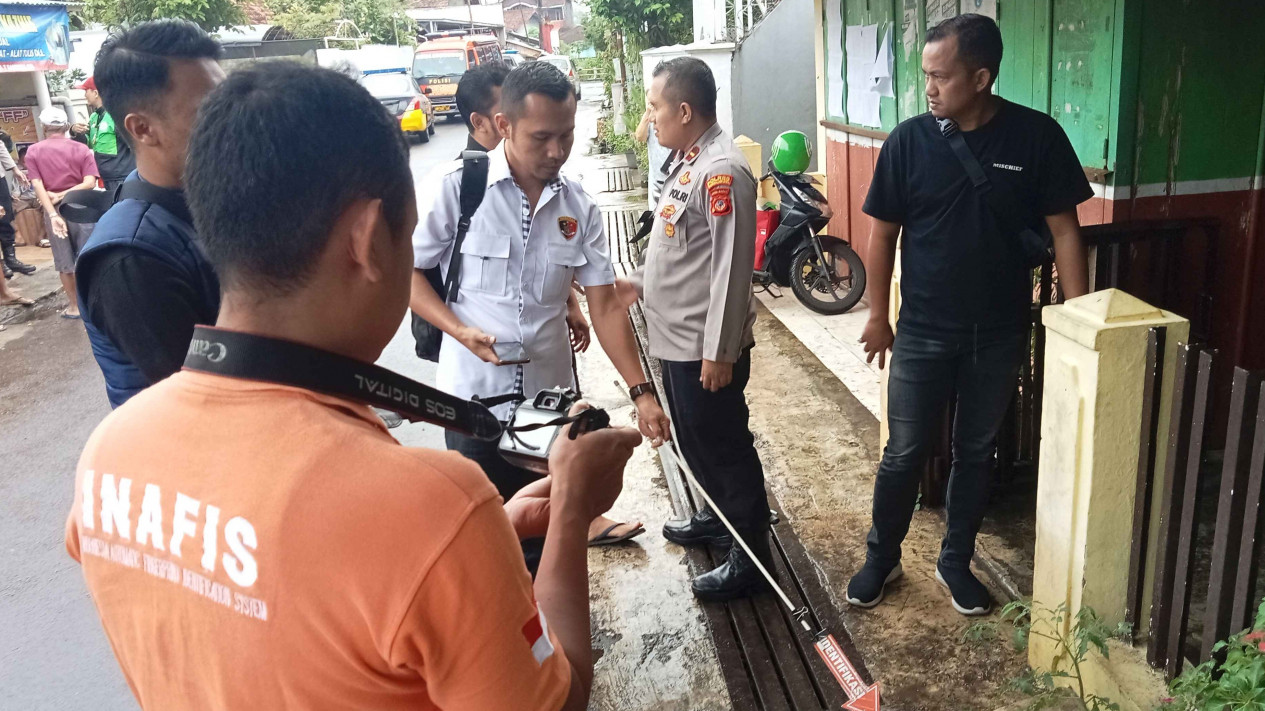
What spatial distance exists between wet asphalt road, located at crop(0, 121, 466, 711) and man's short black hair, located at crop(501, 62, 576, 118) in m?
2.46

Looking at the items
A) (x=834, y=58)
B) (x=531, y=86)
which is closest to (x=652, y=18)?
(x=834, y=58)

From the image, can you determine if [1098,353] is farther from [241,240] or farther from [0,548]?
[0,548]

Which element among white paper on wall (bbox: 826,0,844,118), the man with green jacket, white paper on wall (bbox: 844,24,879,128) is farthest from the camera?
the man with green jacket

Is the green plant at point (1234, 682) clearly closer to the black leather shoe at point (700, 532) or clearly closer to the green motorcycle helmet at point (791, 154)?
the black leather shoe at point (700, 532)

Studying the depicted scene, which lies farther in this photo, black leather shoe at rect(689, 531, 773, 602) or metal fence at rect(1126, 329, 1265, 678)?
black leather shoe at rect(689, 531, 773, 602)

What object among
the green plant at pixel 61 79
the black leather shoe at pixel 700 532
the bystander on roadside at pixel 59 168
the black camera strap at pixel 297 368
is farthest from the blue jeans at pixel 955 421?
A: the green plant at pixel 61 79

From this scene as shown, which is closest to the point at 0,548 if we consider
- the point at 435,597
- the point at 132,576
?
the point at 132,576

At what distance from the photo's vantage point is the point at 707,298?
10.7 ft

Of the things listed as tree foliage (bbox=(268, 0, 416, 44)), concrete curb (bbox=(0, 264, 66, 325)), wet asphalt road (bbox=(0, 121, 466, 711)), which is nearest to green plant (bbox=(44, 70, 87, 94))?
concrete curb (bbox=(0, 264, 66, 325))

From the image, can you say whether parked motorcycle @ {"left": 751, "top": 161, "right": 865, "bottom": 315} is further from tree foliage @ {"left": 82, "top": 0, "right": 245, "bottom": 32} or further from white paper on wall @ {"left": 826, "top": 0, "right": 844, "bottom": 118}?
tree foliage @ {"left": 82, "top": 0, "right": 245, "bottom": 32}

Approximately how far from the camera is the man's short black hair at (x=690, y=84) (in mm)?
3217

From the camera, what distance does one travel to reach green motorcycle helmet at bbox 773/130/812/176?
7508 mm

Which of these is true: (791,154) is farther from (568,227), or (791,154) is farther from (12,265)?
(12,265)

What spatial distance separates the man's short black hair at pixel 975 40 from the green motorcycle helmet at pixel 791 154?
4.59m
